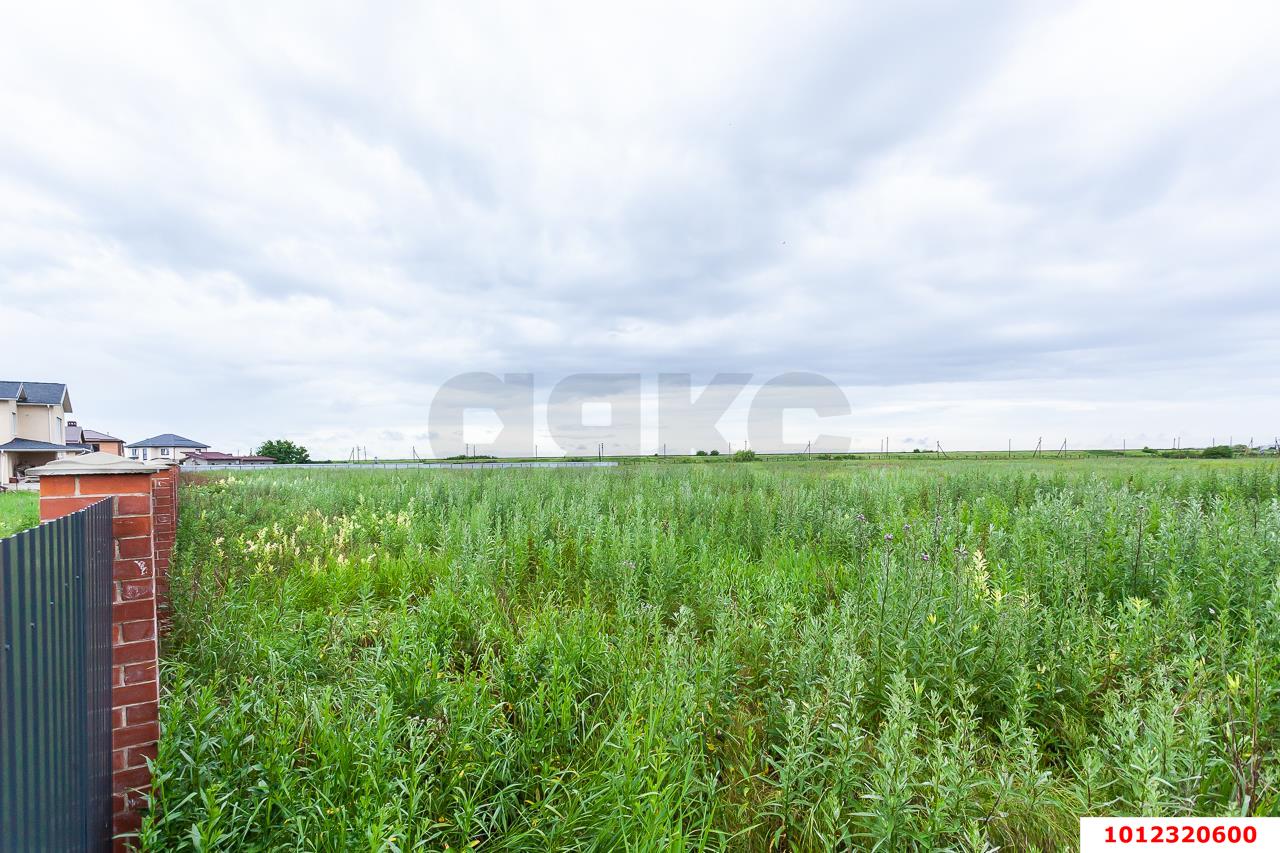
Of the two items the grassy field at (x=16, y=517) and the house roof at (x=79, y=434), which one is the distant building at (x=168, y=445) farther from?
the grassy field at (x=16, y=517)

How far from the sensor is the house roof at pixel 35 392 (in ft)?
95.0

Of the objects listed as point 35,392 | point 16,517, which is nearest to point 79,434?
point 35,392

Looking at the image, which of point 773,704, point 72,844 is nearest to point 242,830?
point 72,844

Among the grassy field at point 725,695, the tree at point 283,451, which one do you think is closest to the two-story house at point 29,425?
the tree at point 283,451

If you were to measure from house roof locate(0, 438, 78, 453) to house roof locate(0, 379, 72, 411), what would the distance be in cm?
227

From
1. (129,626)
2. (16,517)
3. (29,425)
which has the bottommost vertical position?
(16,517)

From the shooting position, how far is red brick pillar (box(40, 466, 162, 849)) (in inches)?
98.7

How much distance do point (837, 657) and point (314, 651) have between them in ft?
11.6

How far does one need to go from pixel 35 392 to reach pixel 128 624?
1704 inches

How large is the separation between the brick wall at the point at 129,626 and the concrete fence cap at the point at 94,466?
0.03 meters

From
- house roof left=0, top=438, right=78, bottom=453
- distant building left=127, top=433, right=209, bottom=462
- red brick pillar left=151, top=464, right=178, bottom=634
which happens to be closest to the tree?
distant building left=127, top=433, right=209, bottom=462

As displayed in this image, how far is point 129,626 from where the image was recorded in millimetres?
2637

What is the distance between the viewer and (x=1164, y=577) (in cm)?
439

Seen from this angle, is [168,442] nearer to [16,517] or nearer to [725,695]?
[16,517]
